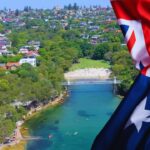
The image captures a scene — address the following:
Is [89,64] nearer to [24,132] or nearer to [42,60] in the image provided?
[42,60]

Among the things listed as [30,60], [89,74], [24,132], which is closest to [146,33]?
[24,132]

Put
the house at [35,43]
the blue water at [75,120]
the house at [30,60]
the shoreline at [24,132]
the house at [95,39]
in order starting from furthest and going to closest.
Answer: the house at [95,39] → the house at [35,43] → the house at [30,60] → the blue water at [75,120] → the shoreline at [24,132]

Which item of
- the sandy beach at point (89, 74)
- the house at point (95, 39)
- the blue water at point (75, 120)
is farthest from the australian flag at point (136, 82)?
the house at point (95, 39)

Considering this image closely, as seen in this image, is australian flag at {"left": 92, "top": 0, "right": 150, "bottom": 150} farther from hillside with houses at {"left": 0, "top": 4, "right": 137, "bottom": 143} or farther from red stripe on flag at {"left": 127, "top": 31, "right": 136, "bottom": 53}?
hillside with houses at {"left": 0, "top": 4, "right": 137, "bottom": 143}

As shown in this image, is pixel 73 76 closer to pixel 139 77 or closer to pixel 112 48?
pixel 112 48

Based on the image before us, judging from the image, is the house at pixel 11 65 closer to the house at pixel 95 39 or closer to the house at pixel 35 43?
the house at pixel 35 43

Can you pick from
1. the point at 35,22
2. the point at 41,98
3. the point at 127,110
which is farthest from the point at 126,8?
the point at 35,22
